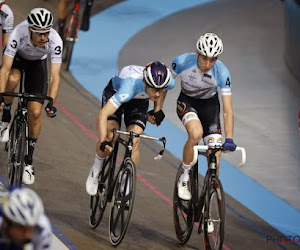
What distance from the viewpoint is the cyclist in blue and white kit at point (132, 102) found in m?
7.23

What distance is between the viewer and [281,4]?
17.9m

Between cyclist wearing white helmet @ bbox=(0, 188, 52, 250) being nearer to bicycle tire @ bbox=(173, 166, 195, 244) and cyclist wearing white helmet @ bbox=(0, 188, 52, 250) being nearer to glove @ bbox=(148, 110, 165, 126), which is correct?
glove @ bbox=(148, 110, 165, 126)

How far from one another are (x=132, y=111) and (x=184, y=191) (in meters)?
0.89

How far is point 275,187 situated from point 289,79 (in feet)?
14.0

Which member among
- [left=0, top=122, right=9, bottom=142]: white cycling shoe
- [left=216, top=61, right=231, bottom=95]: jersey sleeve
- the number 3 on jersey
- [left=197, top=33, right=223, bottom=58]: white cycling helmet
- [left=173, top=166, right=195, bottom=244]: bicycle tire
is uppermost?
[left=197, top=33, right=223, bottom=58]: white cycling helmet

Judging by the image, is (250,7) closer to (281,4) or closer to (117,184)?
(281,4)

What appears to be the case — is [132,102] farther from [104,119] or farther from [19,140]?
[19,140]

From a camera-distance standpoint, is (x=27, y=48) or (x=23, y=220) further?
(x=27, y=48)

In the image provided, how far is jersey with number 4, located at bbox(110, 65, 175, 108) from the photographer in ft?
24.1

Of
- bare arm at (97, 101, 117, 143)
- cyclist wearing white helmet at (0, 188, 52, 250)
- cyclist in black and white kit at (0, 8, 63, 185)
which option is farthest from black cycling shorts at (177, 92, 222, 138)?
cyclist wearing white helmet at (0, 188, 52, 250)

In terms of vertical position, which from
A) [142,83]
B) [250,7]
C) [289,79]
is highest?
[250,7]

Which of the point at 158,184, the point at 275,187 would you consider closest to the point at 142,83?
the point at 158,184

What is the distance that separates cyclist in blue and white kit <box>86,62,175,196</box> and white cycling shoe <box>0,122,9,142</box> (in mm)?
1368

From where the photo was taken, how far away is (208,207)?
7.36 metres
